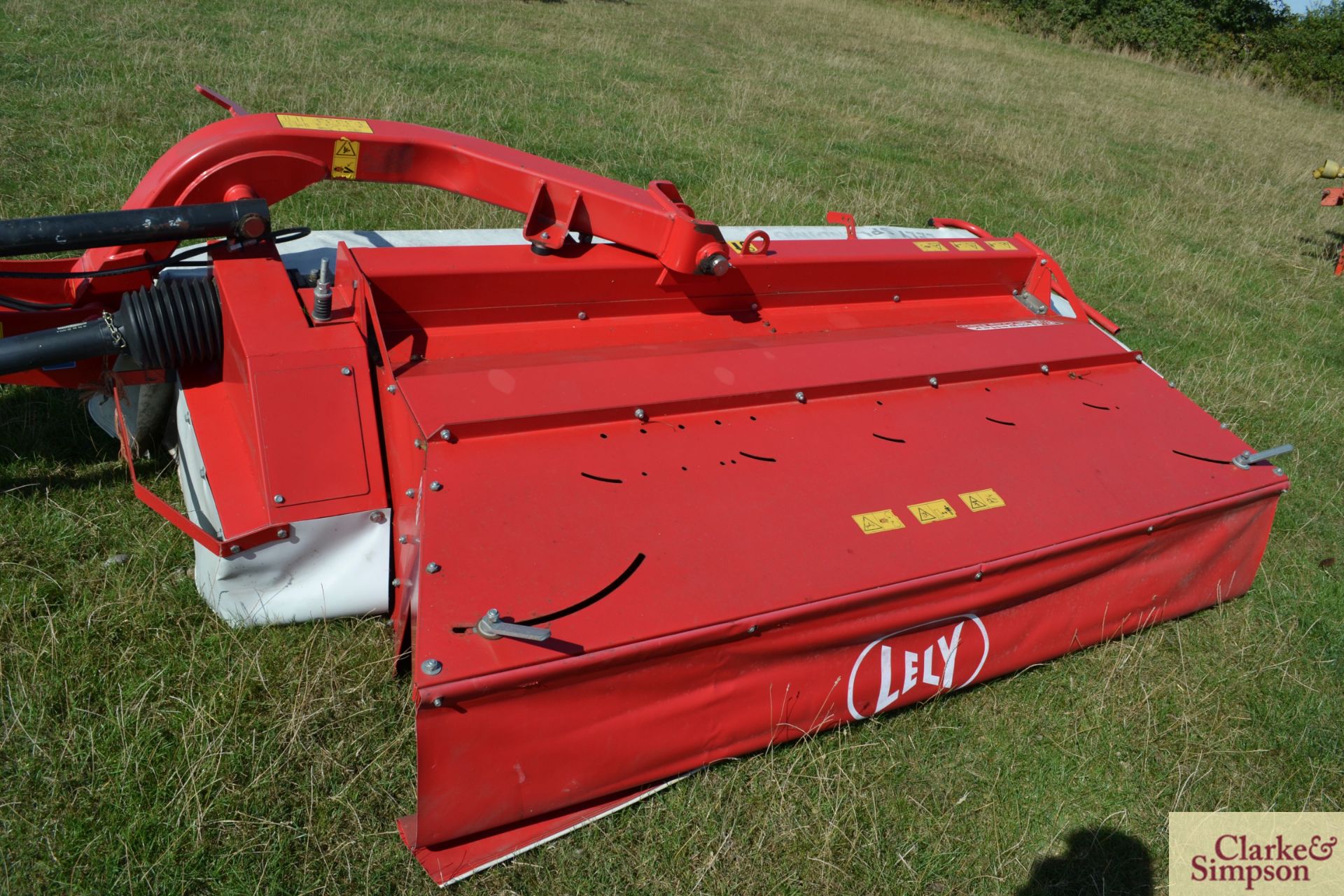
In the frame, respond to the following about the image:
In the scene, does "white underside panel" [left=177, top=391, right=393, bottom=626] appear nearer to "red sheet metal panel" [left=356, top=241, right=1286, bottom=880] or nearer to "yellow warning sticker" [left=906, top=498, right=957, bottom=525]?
"red sheet metal panel" [left=356, top=241, right=1286, bottom=880]

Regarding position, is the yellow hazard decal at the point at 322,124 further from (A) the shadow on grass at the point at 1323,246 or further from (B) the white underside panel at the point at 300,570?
(A) the shadow on grass at the point at 1323,246

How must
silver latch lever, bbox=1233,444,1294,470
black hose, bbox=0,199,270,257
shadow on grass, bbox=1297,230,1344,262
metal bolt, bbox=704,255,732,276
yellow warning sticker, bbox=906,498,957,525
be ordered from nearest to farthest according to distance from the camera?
black hose, bbox=0,199,270,257
yellow warning sticker, bbox=906,498,957,525
metal bolt, bbox=704,255,732,276
silver latch lever, bbox=1233,444,1294,470
shadow on grass, bbox=1297,230,1344,262

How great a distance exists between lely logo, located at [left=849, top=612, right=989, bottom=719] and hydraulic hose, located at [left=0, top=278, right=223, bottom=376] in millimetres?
1927

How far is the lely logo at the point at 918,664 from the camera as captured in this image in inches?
96.7

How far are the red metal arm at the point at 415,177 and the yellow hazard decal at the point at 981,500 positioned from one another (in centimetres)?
104

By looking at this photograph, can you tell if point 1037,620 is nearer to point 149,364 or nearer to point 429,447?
point 429,447

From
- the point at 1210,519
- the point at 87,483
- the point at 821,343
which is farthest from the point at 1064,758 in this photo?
the point at 87,483

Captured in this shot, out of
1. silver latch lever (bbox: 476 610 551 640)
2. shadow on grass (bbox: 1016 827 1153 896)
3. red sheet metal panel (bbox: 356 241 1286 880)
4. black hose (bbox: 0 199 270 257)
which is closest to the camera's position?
silver latch lever (bbox: 476 610 551 640)

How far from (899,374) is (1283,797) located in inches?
64.3

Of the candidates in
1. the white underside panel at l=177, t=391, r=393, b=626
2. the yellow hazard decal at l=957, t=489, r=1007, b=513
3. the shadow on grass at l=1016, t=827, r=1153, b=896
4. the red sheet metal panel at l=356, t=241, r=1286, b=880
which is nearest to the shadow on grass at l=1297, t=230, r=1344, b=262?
the red sheet metal panel at l=356, t=241, r=1286, b=880

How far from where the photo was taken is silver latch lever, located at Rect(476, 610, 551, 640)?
1.88m

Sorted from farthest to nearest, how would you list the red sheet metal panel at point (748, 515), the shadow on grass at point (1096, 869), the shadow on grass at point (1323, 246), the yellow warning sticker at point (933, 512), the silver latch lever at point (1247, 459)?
the shadow on grass at point (1323, 246) < the silver latch lever at point (1247, 459) < the yellow warning sticker at point (933, 512) < the shadow on grass at point (1096, 869) < the red sheet metal panel at point (748, 515)

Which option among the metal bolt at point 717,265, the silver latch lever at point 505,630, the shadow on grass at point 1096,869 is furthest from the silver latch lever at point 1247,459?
the silver latch lever at point 505,630

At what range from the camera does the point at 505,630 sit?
1.90 meters
